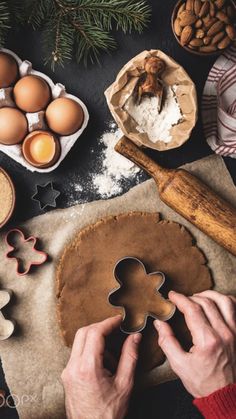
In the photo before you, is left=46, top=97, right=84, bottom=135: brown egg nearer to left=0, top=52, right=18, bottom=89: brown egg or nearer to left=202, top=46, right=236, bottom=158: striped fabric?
left=0, top=52, right=18, bottom=89: brown egg

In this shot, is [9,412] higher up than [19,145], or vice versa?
[19,145]

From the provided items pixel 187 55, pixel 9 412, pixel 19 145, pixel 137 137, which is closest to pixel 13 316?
pixel 9 412

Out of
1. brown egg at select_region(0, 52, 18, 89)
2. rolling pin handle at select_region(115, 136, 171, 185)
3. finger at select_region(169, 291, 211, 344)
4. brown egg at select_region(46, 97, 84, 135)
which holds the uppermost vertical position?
brown egg at select_region(0, 52, 18, 89)

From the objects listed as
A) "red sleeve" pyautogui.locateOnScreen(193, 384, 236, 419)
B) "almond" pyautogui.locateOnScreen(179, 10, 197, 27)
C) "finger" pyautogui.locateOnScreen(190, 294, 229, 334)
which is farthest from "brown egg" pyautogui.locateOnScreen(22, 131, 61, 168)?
"red sleeve" pyautogui.locateOnScreen(193, 384, 236, 419)

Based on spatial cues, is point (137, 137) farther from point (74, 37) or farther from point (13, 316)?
point (13, 316)

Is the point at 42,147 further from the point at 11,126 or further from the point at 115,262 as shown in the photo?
the point at 115,262

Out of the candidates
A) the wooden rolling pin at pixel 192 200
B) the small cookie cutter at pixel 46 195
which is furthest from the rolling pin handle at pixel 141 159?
the small cookie cutter at pixel 46 195

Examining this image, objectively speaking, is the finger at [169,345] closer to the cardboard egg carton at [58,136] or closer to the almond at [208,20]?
the cardboard egg carton at [58,136]
